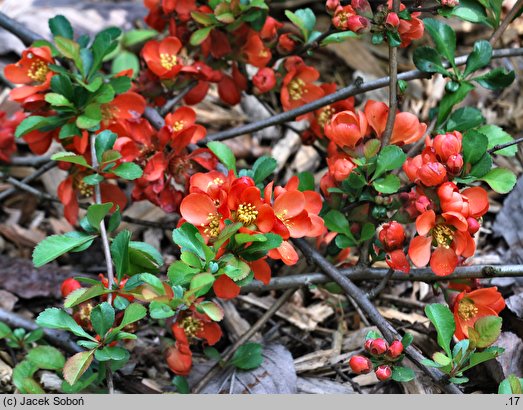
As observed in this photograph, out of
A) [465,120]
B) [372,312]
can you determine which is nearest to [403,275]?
[372,312]

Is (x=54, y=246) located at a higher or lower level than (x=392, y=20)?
lower

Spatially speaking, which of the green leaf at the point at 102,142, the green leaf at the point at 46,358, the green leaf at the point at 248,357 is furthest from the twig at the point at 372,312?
the green leaf at the point at 46,358

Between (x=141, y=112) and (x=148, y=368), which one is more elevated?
(x=141, y=112)

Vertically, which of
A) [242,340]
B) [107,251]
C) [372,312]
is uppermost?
[107,251]

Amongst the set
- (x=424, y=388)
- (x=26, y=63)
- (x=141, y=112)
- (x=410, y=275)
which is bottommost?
(x=424, y=388)

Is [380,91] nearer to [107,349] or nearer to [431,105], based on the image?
[431,105]

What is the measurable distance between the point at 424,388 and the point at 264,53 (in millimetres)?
879

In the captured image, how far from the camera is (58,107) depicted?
4.93ft

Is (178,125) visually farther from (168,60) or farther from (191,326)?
(191,326)

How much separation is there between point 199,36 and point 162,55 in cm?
14

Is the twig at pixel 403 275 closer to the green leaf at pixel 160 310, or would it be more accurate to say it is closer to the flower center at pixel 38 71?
the green leaf at pixel 160 310

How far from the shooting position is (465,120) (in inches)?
58.6
